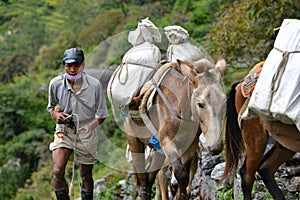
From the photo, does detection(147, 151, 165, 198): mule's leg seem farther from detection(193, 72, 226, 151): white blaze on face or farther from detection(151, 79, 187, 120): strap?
detection(193, 72, 226, 151): white blaze on face

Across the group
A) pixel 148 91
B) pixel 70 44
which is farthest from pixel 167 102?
pixel 70 44

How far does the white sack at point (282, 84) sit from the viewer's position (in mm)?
5609

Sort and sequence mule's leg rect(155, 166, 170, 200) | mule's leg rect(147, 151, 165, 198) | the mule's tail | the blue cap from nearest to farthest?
the blue cap < the mule's tail < mule's leg rect(147, 151, 165, 198) < mule's leg rect(155, 166, 170, 200)

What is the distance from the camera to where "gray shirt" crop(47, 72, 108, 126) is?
6.93 m

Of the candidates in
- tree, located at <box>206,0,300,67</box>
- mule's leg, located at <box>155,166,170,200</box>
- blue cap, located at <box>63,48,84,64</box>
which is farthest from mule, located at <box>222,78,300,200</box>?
tree, located at <box>206,0,300,67</box>

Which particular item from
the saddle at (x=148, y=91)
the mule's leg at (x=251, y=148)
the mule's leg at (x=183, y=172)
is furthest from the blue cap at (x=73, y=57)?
the mule's leg at (x=251, y=148)

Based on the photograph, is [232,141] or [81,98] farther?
[232,141]

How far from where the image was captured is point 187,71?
609 centimetres

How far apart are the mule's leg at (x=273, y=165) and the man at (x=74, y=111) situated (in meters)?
1.85

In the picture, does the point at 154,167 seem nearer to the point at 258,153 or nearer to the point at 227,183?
the point at 227,183

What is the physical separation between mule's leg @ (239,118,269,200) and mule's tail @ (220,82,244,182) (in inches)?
15.4

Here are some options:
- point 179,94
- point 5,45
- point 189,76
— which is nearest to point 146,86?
point 179,94

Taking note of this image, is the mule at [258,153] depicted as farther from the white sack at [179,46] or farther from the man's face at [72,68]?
the man's face at [72,68]

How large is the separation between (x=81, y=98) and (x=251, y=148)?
1940mm
